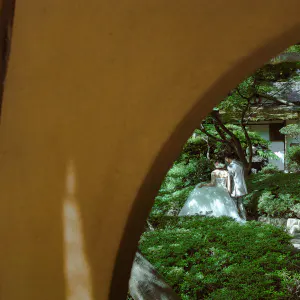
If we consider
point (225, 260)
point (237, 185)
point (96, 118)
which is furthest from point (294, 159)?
point (96, 118)

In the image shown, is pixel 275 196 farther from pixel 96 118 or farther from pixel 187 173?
pixel 96 118

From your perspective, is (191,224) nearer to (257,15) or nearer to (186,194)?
(186,194)

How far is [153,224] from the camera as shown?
29.5ft

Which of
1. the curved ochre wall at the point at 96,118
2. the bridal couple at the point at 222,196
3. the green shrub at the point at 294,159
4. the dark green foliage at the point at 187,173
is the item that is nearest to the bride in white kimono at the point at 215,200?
the bridal couple at the point at 222,196

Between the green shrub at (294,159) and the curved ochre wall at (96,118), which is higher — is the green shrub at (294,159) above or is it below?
above

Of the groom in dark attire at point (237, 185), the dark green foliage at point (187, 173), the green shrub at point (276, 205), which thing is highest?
the dark green foliage at point (187, 173)

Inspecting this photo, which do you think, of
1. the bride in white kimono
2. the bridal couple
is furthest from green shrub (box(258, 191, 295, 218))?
the bride in white kimono

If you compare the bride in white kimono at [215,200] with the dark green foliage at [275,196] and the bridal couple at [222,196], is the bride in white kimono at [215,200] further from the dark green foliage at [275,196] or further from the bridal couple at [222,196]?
the dark green foliage at [275,196]

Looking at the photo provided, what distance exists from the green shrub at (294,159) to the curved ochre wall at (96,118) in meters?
12.4

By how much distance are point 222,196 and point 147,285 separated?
5984mm

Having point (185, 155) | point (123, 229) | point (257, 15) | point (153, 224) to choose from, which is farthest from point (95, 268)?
point (185, 155)

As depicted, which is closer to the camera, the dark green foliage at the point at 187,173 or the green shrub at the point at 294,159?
the dark green foliage at the point at 187,173

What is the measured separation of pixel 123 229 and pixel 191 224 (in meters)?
6.01

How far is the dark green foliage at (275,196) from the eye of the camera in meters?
9.48
